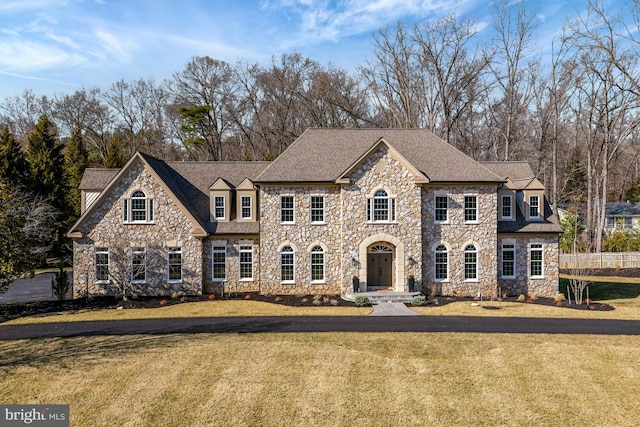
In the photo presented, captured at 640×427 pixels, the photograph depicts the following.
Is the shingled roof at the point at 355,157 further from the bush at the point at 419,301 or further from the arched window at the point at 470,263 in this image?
the bush at the point at 419,301

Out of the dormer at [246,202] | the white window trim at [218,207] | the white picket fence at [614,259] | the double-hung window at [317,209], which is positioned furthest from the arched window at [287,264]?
the white picket fence at [614,259]

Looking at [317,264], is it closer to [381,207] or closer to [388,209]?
[381,207]

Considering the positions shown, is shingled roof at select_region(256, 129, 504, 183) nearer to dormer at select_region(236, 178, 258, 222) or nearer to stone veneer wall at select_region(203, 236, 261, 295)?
dormer at select_region(236, 178, 258, 222)

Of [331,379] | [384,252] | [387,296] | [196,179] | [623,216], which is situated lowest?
[331,379]

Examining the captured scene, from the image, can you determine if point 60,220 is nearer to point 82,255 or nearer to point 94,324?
point 82,255

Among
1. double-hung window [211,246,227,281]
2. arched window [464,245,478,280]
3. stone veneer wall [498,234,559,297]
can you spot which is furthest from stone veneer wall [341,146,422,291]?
double-hung window [211,246,227,281]

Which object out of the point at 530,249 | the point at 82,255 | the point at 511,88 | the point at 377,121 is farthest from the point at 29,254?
the point at 511,88

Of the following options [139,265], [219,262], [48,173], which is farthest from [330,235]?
[48,173]
